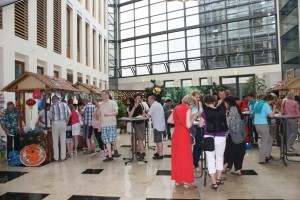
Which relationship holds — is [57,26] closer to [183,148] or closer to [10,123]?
[10,123]

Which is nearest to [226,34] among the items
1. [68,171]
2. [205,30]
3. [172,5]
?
[205,30]

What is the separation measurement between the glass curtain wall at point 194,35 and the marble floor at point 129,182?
47.7ft

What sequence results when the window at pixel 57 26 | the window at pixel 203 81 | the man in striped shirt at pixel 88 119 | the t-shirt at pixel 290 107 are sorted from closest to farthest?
the t-shirt at pixel 290 107, the man in striped shirt at pixel 88 119, the window at pixel 57 26, the window at pixel 203 81

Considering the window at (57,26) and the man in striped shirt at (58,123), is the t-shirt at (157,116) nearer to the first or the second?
the man in striped shirt at (58,123)

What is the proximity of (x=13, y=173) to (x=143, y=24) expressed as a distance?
19.7 meters

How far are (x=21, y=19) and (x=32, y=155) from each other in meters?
4.65

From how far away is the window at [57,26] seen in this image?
457 inches

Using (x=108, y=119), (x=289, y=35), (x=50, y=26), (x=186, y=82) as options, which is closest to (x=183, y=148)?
(x=108, y=119)

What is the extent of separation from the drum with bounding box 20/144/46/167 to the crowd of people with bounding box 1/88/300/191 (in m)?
0.34

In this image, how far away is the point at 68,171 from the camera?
562cm

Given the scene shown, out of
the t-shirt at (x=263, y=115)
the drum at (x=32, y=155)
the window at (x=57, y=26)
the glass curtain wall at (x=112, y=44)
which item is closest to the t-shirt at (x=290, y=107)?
the t-shirt at (x=263, y=115)

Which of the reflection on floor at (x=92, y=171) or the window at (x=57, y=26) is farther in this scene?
the window at (x=57, y=26)

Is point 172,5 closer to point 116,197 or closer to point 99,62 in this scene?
point 99,62

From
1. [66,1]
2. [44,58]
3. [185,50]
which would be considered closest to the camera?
[44,58]
